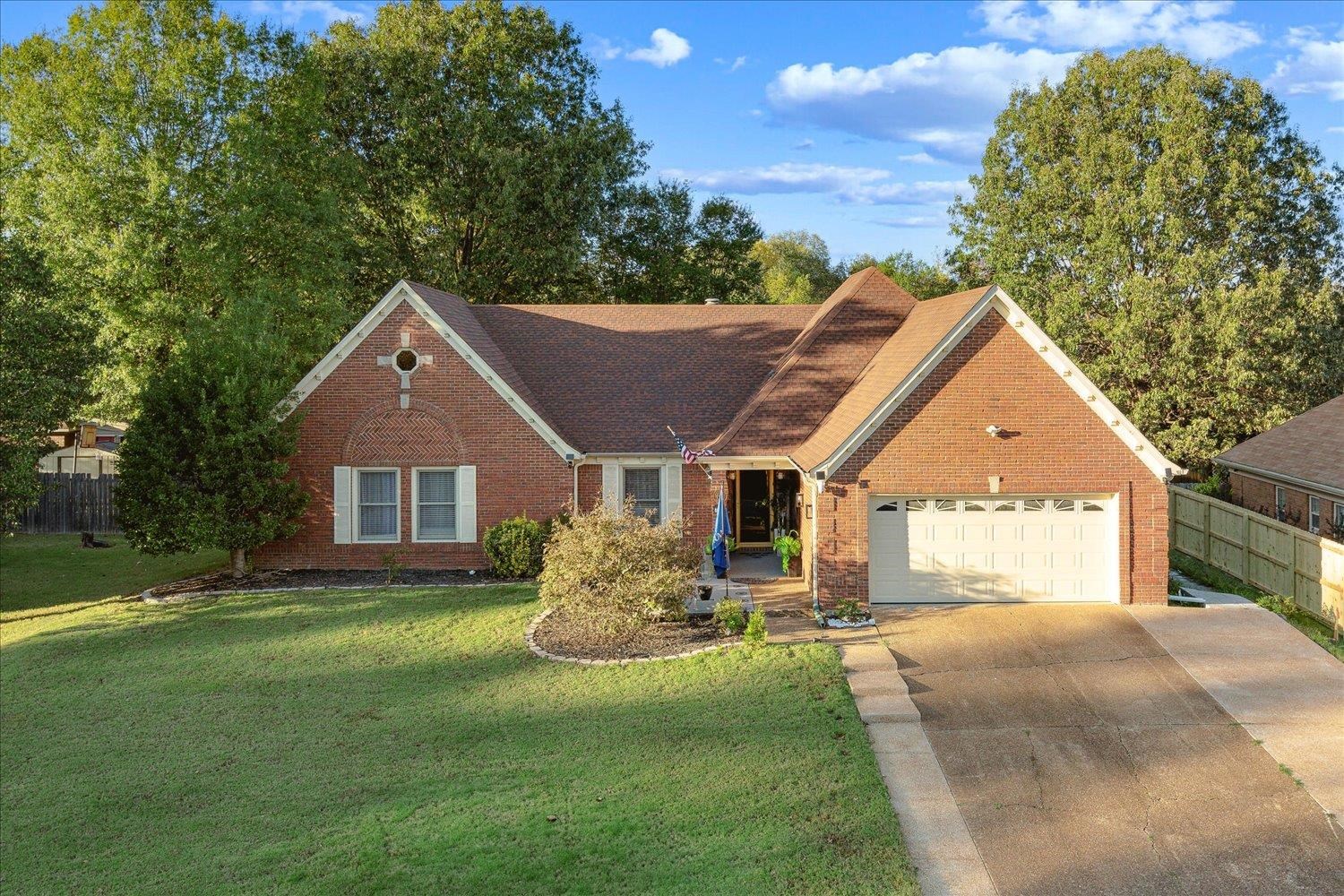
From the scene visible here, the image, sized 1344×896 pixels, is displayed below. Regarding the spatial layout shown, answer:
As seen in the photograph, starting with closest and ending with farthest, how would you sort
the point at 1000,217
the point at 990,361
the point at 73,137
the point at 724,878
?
the point at 724,878 → the point at 990,361 → the point at 73,137 → the point at 1000,217

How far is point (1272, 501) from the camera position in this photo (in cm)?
2311

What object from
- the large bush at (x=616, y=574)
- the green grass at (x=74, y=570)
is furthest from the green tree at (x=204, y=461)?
the large bush at (x=616, y=574)

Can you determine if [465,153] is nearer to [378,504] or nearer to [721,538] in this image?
A: [378,504]

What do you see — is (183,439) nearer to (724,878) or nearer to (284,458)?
(284,458)

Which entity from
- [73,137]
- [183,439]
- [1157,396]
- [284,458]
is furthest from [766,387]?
[73,137]

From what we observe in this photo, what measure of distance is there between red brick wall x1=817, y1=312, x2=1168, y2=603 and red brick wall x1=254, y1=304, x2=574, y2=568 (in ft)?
23.3

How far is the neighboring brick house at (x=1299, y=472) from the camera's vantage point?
65.1 feet

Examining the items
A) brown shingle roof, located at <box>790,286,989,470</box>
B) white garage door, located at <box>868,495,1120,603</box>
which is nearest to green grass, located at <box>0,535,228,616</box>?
brown shingle roof, located at <box>790,286,989,470</box>

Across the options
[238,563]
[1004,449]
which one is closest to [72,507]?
[238,563]

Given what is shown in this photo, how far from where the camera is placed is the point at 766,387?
70.3ft

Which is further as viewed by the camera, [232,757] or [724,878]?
[232,757]

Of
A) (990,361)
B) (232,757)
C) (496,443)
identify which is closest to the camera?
(232,757)

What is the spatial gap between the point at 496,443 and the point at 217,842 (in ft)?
39.3

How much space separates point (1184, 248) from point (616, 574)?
2652 cm
